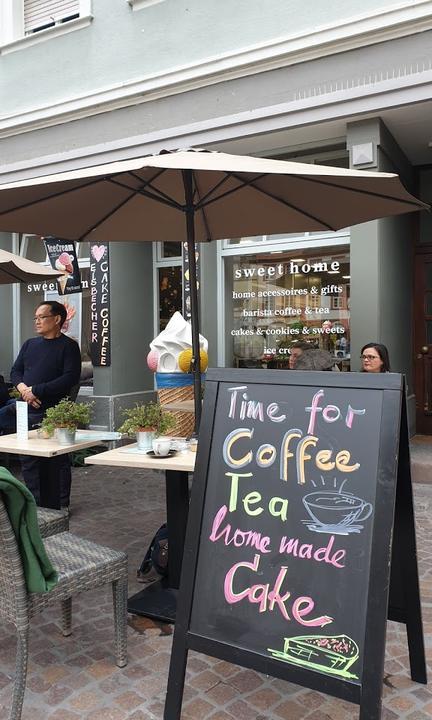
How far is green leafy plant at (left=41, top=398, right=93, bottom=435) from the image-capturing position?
3736 millimetres

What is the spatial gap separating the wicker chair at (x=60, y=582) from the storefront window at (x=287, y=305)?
Answer: 456 centimetres

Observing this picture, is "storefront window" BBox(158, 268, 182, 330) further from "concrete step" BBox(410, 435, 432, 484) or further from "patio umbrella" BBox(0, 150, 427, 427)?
"concrete step" BBox(410, 435, 432, 484)

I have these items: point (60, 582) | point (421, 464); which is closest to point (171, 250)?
point (421, 464)

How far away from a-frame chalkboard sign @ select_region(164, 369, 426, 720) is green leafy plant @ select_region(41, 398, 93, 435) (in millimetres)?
1495

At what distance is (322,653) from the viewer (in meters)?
2.06

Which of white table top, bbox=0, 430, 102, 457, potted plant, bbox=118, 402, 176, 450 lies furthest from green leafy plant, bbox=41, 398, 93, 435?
potted plant, bbox=118, 402, 176, 450

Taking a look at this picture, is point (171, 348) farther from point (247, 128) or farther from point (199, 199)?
point (247, 128)

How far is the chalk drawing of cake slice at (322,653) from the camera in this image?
201 centimetres

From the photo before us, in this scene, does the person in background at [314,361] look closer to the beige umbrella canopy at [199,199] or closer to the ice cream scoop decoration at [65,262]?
the beige umbrella canopy at [199,199]

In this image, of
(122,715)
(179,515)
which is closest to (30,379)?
(179,515)

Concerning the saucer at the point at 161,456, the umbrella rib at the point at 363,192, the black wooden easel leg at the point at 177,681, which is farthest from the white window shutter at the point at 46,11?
the black wooden easel leg at the point at 177,681

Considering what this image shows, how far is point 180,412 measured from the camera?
435 centimetres

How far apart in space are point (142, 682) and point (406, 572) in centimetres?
131

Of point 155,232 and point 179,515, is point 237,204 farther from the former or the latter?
point 179,515
